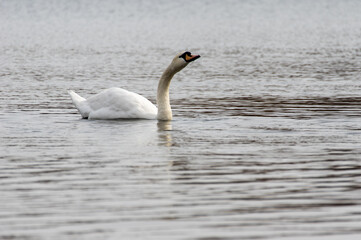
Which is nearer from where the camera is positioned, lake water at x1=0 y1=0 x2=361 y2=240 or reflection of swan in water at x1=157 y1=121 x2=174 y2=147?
lake water at x1=0 y1=0 x2=361 y2=240

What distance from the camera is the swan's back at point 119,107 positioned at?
1781 cm

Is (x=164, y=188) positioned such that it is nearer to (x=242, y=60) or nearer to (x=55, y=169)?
(x=55, y=169)

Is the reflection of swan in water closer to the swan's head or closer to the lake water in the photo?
the lake water

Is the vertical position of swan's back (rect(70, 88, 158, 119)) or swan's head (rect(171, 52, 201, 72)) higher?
swan's head (rect(171, 52, 201, 72))

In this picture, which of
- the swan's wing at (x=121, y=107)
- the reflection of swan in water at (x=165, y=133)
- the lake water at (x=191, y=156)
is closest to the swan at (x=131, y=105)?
the swan's wing at (x=121, y=107)

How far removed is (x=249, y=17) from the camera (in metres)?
100

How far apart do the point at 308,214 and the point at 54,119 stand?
978 centimetres

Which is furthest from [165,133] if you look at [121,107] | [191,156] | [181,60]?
[191,156]

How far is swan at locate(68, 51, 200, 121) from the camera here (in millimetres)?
17812

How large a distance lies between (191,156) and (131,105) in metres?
4.91

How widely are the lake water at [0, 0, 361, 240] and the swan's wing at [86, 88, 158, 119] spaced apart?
0.72 ft

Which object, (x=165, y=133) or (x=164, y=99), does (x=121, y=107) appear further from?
(x=165, y=133)

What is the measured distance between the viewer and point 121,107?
17.9m

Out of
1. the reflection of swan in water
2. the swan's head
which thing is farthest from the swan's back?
the swan's head
